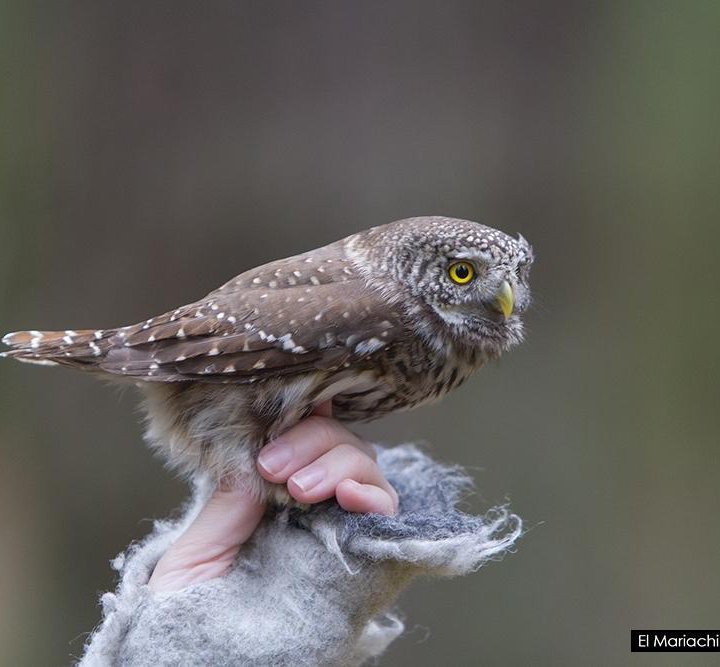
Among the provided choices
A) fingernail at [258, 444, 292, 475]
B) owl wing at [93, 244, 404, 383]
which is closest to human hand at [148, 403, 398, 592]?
fingernail at [258, 444, 292, 475]

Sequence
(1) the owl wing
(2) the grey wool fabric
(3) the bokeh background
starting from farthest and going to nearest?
(3) the bokeh background < (1) the owl wing < (2) the grey wool fabric

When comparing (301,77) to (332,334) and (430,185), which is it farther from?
(332,334)

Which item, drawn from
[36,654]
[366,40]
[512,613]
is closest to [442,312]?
[366,40]

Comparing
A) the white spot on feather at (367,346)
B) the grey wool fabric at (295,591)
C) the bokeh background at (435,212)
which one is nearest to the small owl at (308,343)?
the white spot on feather at (367,346)

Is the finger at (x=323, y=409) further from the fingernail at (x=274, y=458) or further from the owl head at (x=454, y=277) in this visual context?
the owl head at (x=454, y=277)

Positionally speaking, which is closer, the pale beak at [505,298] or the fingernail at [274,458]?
the fingernail at [274,458]

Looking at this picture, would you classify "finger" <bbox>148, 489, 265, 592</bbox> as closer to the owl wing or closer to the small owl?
the small owl

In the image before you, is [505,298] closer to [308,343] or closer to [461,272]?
[461,272]
